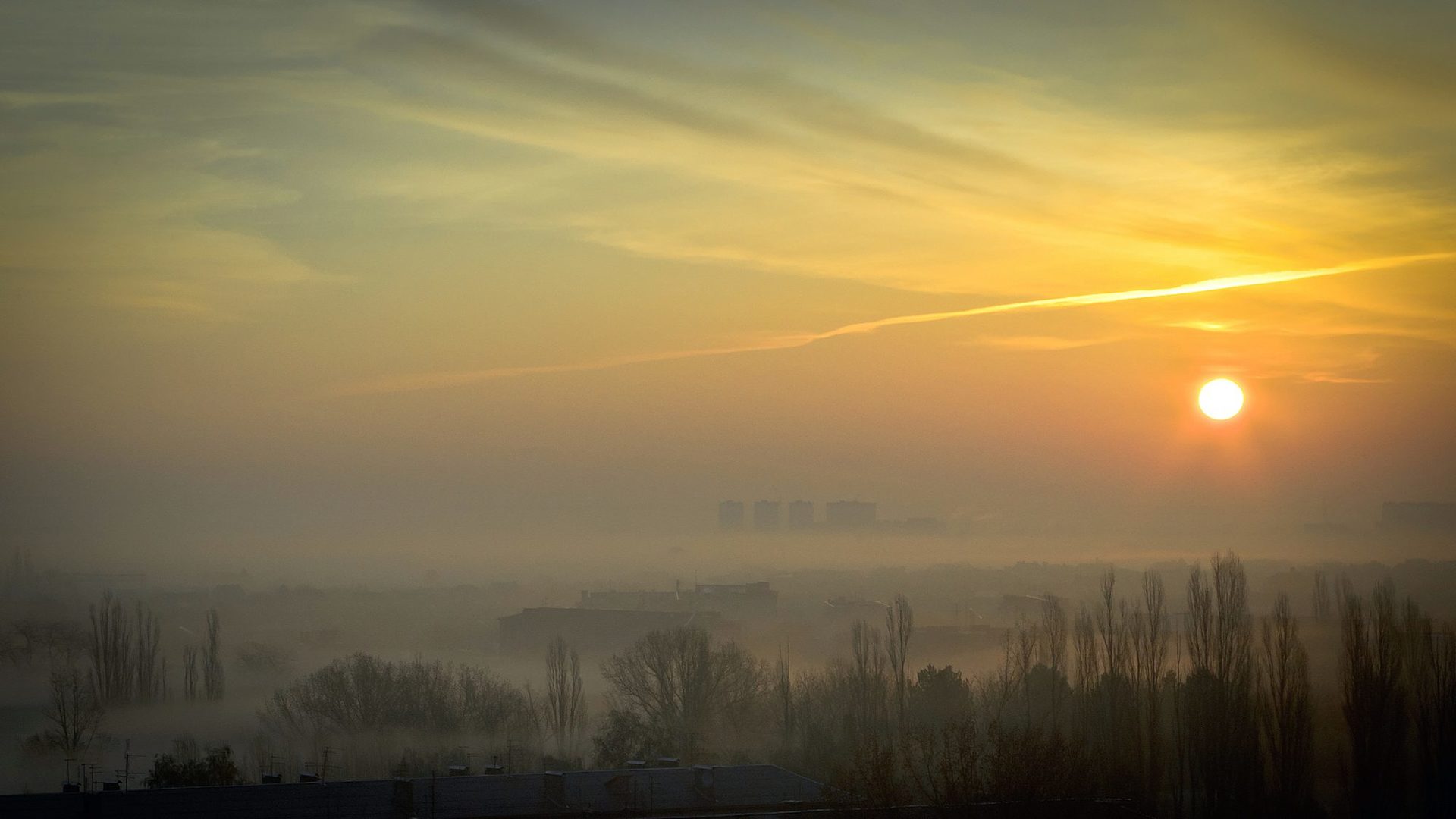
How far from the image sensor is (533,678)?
9769cm

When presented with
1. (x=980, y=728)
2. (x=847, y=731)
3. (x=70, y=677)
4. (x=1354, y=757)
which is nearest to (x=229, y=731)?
(x=70, y=677)

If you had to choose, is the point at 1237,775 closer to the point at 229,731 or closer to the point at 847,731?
the point at 847,731

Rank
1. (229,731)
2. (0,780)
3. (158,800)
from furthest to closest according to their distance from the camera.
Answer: (229,731), (0,780), (158,800)

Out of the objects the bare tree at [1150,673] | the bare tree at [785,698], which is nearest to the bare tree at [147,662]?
the bare tree at [785,698]

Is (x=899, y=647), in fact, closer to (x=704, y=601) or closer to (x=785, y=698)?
(x=785, y=698)

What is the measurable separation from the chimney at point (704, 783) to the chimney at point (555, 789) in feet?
15.4

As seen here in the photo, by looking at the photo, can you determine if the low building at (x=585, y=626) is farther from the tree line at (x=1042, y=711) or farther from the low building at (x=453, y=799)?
the low building at (x=453, y=799)

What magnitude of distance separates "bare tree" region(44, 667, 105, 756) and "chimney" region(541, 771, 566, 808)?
3988 cm

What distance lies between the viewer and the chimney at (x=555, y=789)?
4262cm

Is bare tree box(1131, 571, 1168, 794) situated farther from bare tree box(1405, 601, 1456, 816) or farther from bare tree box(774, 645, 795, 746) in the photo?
bare tree box(774, 645, 795, 746)

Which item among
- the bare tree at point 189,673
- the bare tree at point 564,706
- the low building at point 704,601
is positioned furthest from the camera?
the low building at point 704,601

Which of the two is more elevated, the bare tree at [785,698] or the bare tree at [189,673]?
the bare tree at [189,673]

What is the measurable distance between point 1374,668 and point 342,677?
59538 mm

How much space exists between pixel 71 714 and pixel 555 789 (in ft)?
155
